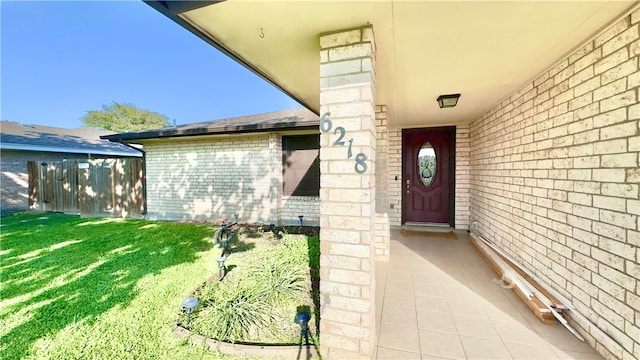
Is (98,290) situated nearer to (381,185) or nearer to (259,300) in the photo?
(259,300)

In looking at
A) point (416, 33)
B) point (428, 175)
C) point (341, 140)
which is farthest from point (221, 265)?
point (428, 175)

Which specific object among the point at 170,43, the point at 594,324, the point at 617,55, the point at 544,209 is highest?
the point at 170,43

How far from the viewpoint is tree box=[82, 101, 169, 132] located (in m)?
22.0

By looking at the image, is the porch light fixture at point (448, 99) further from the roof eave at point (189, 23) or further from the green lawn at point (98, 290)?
the green lawn at point (98, 290)

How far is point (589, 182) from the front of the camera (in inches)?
75.5

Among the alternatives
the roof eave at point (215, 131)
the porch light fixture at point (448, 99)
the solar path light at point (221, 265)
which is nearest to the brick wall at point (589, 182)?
the porch light fixture at point (448, 99)

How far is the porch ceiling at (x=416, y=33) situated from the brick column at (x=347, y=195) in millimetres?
253

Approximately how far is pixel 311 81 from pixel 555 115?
2.60m

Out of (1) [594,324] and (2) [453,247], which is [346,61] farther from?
(2) [453,247]

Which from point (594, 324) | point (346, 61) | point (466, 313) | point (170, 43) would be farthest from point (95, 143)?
point (594, 324)

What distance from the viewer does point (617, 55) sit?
166cm

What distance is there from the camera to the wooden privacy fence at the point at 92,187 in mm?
7250

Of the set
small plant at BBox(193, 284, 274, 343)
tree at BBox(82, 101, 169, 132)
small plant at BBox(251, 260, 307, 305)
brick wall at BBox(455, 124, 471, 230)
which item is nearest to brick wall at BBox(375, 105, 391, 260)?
small plant at BBox(251, 260, 307, 305)

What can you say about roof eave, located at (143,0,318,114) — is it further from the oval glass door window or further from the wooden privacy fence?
the wooden privacy fence
